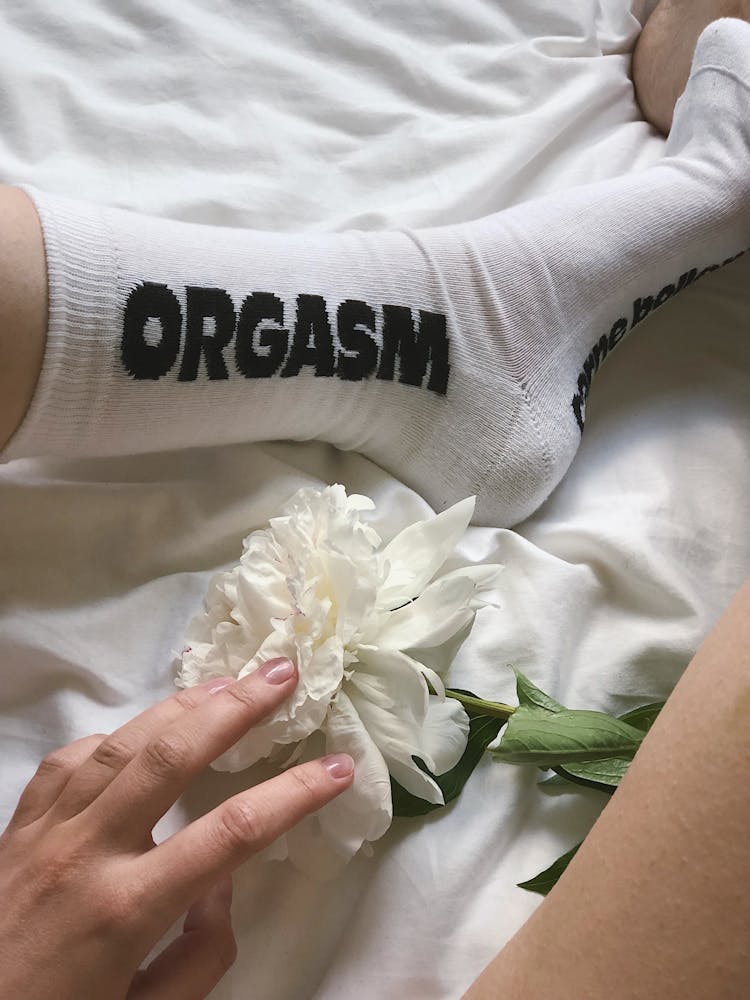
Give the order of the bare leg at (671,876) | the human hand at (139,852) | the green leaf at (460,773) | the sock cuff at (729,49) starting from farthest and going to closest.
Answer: the sock cuff at (729,49)
the green leaf at (460,773)
the human hand at (139,852)
the bare leg at (671,876)

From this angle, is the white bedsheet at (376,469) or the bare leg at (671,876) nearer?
the bare leg at (671,876)

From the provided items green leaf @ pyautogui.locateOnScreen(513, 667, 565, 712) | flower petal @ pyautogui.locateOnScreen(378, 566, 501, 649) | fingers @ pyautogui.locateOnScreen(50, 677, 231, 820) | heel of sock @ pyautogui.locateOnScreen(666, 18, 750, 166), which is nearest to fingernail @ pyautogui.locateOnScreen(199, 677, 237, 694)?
fingers @ pyautogui.locateOnScreen(50, 677, 231, 820)

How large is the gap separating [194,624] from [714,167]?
27.4 inches

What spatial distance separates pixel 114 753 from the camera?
0.56 m

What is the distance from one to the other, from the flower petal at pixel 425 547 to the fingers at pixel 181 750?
106 mm

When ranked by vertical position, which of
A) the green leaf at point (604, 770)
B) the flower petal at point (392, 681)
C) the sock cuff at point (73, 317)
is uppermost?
the sock cuff at point (73, 317)

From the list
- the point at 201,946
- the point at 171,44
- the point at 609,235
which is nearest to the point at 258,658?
the point at 201,946

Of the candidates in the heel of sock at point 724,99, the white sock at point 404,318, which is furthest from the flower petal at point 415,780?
the heel of sock at point 724,99

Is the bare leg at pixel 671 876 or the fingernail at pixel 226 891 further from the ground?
the bare leg at pixel 671 876

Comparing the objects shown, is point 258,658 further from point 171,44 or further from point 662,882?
point 171,44

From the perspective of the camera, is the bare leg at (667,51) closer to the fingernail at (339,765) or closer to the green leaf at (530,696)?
the green leaf at (530,696)

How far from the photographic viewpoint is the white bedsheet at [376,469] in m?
0.63

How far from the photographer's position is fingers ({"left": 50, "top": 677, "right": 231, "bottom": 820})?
55cm

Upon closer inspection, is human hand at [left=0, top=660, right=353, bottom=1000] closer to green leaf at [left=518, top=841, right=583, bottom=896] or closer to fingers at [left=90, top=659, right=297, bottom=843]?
fingers at [left=90, top=659, right=297, bottom=843]
